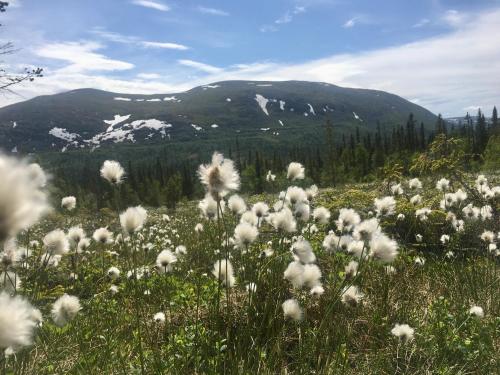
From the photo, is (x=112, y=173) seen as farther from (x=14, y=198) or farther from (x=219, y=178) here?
(x=14, y=198)

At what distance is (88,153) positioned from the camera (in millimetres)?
192500

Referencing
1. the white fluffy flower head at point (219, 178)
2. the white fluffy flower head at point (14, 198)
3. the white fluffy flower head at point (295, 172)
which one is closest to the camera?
the white fluffy flower head at point (14, 198)

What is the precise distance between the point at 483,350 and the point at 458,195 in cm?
387

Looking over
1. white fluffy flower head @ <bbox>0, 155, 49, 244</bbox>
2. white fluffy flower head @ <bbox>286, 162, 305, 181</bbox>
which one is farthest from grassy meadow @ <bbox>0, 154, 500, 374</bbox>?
white fluffy flower head @ <bbox>0, 155, 49, 244</bbox>

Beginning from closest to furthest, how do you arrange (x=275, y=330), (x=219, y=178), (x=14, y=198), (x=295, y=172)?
(x=14, y=198) < (x=219, y=178) < (x=275, y=330) < (x=295, y=172)

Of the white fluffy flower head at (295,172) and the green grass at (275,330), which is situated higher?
the white fluffy flower head at (295,172)

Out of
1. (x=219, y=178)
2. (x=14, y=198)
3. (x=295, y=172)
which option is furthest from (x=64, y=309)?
(x=295, y=172)

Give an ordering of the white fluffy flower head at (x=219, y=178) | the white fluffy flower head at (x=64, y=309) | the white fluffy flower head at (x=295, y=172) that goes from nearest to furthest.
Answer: the white fluffy flower head at (x=219, y=178) → the white fluffy flower head at (x=64, y=309) → the white fluffy flower head at (x=295, y=172)

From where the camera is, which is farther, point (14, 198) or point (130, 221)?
point (130, 221)

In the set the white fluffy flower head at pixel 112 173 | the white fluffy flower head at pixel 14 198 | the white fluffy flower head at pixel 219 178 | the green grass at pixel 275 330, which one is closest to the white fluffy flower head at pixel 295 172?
the green grass at pixel 275 330

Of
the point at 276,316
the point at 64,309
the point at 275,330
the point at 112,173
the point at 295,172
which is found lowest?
the point at 275,330

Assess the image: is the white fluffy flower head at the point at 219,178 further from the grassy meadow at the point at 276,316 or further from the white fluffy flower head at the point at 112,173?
the white fluffy flower head at the point at 112,173

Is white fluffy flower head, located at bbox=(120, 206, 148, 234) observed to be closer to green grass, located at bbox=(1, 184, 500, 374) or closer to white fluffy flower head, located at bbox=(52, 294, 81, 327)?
green grass, located at bbox=(1, 184, 500, 374)

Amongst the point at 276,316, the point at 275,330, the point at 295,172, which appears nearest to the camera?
the point at 276,316
